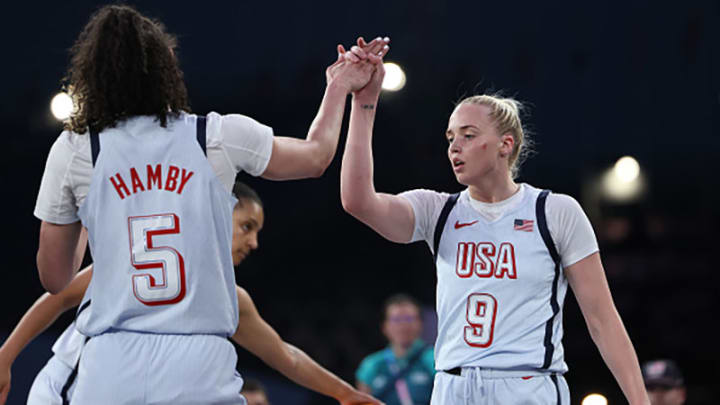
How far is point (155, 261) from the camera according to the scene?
7.00 feet

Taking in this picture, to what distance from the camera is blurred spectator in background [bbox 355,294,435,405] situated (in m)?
6.09

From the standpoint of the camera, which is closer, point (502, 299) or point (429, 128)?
point (502, 299)

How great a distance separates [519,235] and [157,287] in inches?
49.7

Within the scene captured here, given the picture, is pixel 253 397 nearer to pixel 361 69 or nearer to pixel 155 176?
pixel 361 69

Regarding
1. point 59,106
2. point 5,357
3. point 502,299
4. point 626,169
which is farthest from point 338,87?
point 626,169

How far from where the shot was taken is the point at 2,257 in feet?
32.1

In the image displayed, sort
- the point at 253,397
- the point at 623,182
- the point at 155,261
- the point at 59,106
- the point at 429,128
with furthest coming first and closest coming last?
1. the point at 623,182
2. the point at 429,128
3. the point at 59,106
4. the point at 253,397
5. the point at 155,261

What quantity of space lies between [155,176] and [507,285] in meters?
1.22

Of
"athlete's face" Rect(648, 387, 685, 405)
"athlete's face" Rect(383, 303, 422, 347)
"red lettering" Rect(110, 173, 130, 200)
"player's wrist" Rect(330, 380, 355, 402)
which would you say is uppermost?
"red lettering" Rect(110, 173, 130, 200)

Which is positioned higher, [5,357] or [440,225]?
[440,225]

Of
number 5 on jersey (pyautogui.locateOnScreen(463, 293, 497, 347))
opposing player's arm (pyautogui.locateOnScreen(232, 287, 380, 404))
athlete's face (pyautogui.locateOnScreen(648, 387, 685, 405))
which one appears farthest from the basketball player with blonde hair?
athlete's face (pyautogui.locateOnScreen(648, 387, 685, 405))

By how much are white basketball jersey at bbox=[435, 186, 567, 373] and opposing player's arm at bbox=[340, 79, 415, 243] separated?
0.76ft

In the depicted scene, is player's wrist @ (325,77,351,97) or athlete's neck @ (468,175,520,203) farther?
athlete's neck @ (468,175,520,203)

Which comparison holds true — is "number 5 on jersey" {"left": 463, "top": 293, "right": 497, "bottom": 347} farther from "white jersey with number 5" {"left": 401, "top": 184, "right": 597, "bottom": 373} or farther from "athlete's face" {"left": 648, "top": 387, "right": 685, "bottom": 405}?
"athlete's face" {"left": 648, "top": 387, "right": 685, "bottom": 405}
